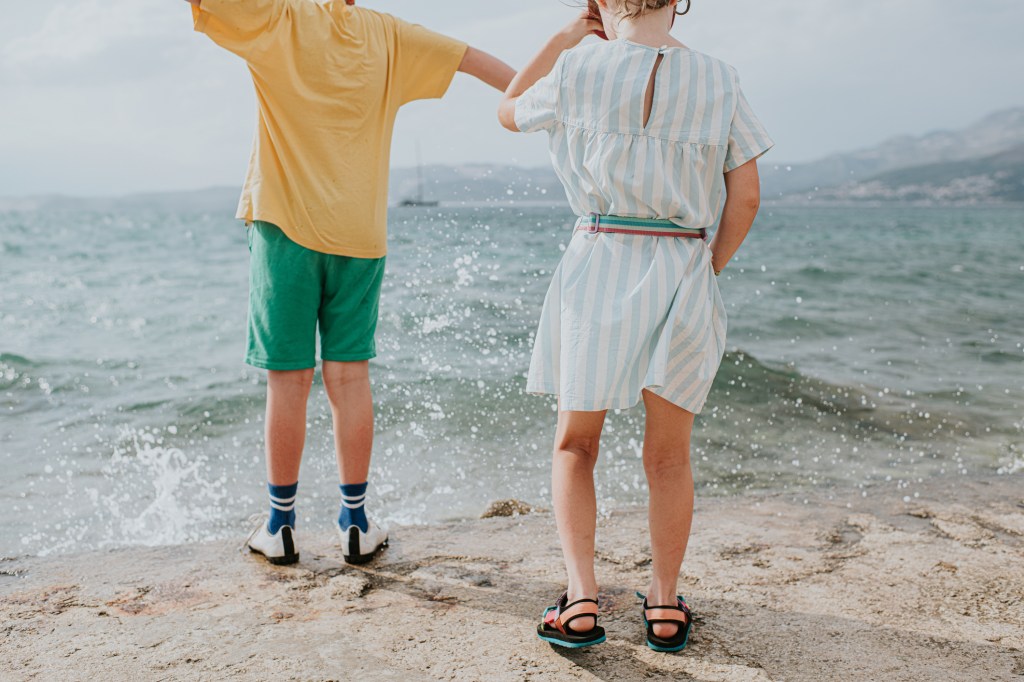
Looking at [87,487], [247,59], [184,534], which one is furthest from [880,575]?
[87,487]

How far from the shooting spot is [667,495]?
2188mm

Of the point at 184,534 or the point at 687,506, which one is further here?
the point at 184,534

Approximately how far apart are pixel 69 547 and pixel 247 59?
2.26 metres

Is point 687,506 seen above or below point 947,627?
above

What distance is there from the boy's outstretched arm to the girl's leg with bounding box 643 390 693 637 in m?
1.28

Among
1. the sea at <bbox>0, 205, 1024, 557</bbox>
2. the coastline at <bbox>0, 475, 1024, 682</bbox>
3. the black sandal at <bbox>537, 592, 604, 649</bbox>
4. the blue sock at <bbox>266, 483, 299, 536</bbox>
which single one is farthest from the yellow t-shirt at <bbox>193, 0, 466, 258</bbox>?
the sea at <bbox>0, 205, 1024, 557</bbox>

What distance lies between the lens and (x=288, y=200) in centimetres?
264

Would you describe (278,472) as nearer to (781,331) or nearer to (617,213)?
(617,213)

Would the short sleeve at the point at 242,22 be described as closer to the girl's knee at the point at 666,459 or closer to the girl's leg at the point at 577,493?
the girl's leg at the point at 577,493

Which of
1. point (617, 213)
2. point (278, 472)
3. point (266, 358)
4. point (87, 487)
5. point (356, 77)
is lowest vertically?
point (87, 487)

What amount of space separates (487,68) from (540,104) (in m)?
0.86

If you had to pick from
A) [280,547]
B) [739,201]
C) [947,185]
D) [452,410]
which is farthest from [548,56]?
[947,185]

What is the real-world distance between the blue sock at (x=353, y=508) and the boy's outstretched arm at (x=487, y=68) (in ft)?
4.75

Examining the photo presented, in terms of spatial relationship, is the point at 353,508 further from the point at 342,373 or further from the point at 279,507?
the point at 342,373
